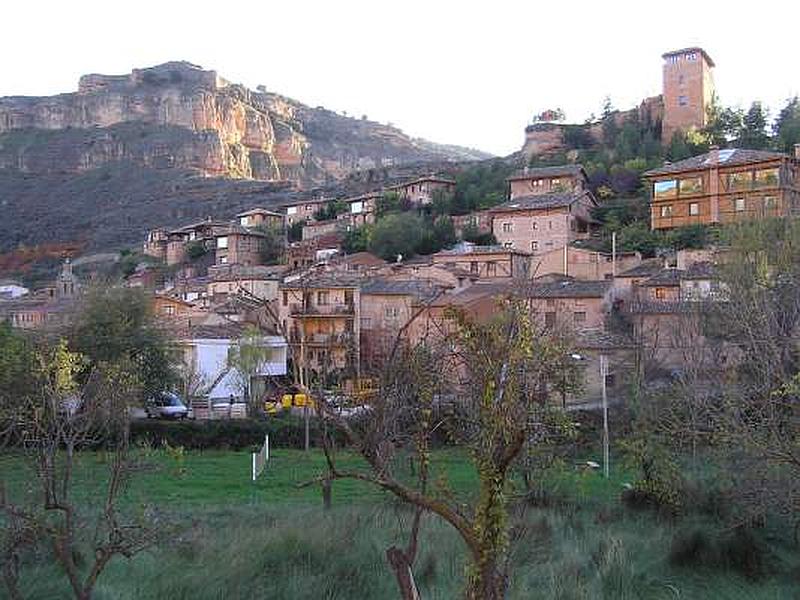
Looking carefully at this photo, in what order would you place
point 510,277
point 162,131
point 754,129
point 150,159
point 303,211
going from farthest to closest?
point 162,131
point 150,159
point 303,211
point 754,129
point 510,277

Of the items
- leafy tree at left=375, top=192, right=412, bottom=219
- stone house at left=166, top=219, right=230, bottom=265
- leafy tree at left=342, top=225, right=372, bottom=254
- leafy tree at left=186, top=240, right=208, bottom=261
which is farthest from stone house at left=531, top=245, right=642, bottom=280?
leafy tree at left=186, top=240, right=208, bottom=261

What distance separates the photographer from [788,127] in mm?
50500

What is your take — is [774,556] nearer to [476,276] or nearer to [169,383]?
[169,383]

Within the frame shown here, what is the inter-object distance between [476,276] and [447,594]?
1233 inches

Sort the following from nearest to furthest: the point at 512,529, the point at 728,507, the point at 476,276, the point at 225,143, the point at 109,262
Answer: the point at 512,529 < the point at 728,507 < the point at 476,276 < the point at 109,262 < the point at 225,143

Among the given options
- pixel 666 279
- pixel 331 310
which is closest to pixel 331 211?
pixel 331 310

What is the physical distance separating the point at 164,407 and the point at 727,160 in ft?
97.9

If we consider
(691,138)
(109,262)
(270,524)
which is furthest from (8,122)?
(270,524)

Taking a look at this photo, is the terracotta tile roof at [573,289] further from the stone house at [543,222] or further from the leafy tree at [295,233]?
the leafy tree at [295,233]

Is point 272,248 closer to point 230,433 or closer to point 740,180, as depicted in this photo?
point 740,180

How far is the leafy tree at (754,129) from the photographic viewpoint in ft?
166

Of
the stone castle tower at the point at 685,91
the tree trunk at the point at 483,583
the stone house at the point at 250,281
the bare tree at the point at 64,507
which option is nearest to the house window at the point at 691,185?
the stone castle tower at the point at 685,91

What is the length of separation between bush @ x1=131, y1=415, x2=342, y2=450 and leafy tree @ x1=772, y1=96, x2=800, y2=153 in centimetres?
3404

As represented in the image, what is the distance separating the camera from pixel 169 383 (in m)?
28.7
